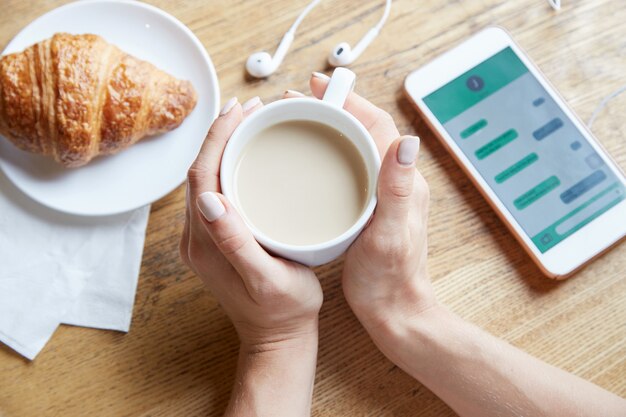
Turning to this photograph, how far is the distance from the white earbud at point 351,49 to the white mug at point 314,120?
0.82 ft

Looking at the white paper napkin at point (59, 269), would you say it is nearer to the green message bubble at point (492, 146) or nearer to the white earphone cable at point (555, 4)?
the green message bubble at point (492, 146)

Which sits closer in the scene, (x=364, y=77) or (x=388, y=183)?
(x=388, y=183)

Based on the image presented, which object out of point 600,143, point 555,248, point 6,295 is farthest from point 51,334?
point 600,143

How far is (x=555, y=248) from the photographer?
81cm

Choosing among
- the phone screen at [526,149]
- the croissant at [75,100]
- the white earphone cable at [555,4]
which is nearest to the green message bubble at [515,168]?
the phone screen at [526,149]

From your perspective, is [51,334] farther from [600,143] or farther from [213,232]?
[600,143]

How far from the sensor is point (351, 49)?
87 centimetres

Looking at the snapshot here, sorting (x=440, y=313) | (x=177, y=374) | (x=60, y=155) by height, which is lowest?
(x=177, y=374)

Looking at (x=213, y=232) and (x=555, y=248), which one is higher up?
(x=213, y=232)

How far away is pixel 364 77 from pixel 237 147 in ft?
1.07

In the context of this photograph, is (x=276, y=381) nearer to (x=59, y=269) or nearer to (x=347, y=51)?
(x=59, y=269)

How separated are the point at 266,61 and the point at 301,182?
11.4 inches

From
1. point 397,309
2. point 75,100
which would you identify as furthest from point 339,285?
point 75,100

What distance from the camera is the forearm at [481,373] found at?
0.72 metres
